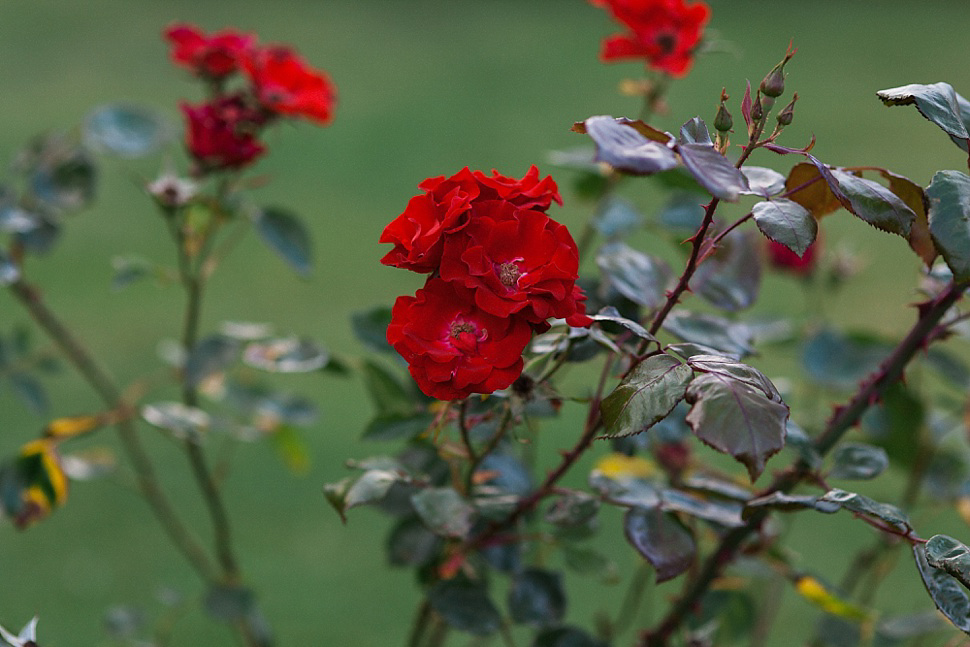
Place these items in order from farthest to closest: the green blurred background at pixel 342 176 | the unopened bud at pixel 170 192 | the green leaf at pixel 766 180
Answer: the green blurred background at pixel 342 176, the unopened bud at pixel 170 192, the green leaf at pixel 766 180

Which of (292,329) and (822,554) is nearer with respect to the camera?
(822,554)

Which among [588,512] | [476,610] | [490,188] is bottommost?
[476,610]

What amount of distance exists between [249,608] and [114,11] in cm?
274

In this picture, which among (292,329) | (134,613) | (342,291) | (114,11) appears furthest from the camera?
(114,11)

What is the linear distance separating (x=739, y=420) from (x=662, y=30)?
464 mm

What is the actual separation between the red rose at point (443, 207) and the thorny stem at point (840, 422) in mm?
234

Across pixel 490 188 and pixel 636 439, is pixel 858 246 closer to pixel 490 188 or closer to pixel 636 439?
pixel 636 439

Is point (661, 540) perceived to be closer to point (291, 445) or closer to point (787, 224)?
point (787, 224)

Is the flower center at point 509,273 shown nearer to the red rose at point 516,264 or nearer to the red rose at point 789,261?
the red rose at point 516,264

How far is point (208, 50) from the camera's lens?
0.82m

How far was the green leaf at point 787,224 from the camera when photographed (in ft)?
1.40

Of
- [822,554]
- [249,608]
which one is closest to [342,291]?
[822,554]

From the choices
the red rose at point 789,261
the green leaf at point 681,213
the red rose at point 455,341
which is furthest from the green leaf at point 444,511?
the red rose at point 789,261

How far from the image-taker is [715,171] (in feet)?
1.31
